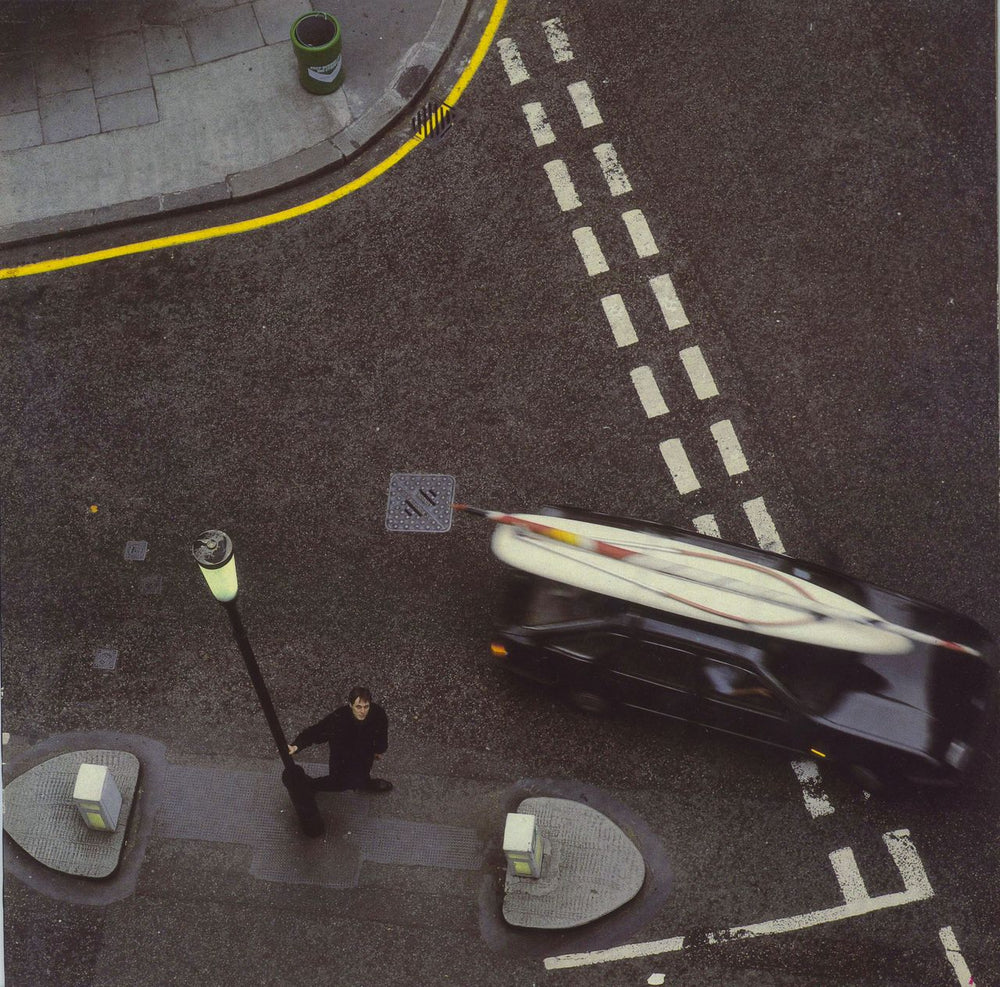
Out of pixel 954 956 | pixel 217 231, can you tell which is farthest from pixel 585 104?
pixel 954 956

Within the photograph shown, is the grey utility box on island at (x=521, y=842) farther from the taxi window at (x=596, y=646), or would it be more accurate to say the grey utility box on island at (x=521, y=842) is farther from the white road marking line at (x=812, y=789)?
the white road marking line at (x=812, y=789)

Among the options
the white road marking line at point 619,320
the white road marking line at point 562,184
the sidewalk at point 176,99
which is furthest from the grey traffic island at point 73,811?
the white road marking line at point 562,184

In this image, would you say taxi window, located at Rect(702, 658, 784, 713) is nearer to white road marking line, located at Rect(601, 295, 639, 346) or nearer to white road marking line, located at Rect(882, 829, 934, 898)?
white road marking line, located at Rect(882, 829, 934, 898)

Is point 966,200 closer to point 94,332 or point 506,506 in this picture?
point 506,506

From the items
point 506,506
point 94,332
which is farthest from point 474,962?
point 94,332

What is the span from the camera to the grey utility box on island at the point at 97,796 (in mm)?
9023

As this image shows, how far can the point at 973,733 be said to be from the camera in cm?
931

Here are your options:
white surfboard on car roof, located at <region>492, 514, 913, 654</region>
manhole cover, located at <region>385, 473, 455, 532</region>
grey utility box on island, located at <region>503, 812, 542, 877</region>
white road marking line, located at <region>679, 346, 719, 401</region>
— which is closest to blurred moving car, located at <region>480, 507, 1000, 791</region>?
white surfboard on car roof, located at <region>492, 514, 913, 654</region>

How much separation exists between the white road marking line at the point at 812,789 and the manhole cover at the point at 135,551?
639cm

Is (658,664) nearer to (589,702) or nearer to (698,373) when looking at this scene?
(589,702)

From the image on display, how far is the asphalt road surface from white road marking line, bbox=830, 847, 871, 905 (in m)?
0.02

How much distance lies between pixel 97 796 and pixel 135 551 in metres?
2.52

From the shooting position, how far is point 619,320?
37.4 ft

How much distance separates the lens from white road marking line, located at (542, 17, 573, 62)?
41.4 ft
